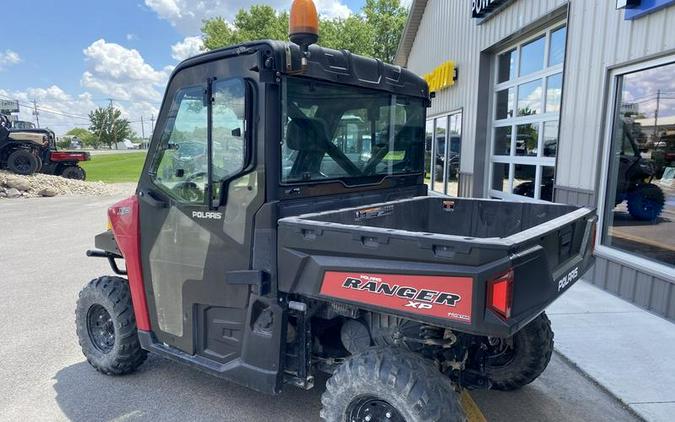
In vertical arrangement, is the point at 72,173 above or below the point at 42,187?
above


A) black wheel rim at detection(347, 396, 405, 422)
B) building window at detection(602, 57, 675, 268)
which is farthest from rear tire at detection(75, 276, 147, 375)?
building window at detection(602, 57, 675, 268)

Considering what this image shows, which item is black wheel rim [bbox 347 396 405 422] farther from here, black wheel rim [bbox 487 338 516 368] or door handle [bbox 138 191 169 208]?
door handle [bbox 138 191 169 208]

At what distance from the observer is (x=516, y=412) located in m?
3.21

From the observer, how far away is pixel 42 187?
16875 mm

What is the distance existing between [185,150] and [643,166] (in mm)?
5203

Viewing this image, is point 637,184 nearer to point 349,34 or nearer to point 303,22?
point 303,22

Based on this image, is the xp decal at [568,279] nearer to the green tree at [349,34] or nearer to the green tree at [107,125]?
the green tree at [349,34]

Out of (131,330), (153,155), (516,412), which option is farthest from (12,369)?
(516,412)

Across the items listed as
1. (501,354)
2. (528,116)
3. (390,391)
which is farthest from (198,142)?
(528,116)

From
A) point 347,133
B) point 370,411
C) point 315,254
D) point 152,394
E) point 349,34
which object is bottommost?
point 152,394

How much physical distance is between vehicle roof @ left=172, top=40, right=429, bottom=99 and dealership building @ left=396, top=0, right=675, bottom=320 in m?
2.07

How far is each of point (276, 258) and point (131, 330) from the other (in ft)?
5.53

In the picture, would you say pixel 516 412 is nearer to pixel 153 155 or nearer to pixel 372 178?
pixel 372 178

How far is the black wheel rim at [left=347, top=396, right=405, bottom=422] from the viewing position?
2.36 meters
